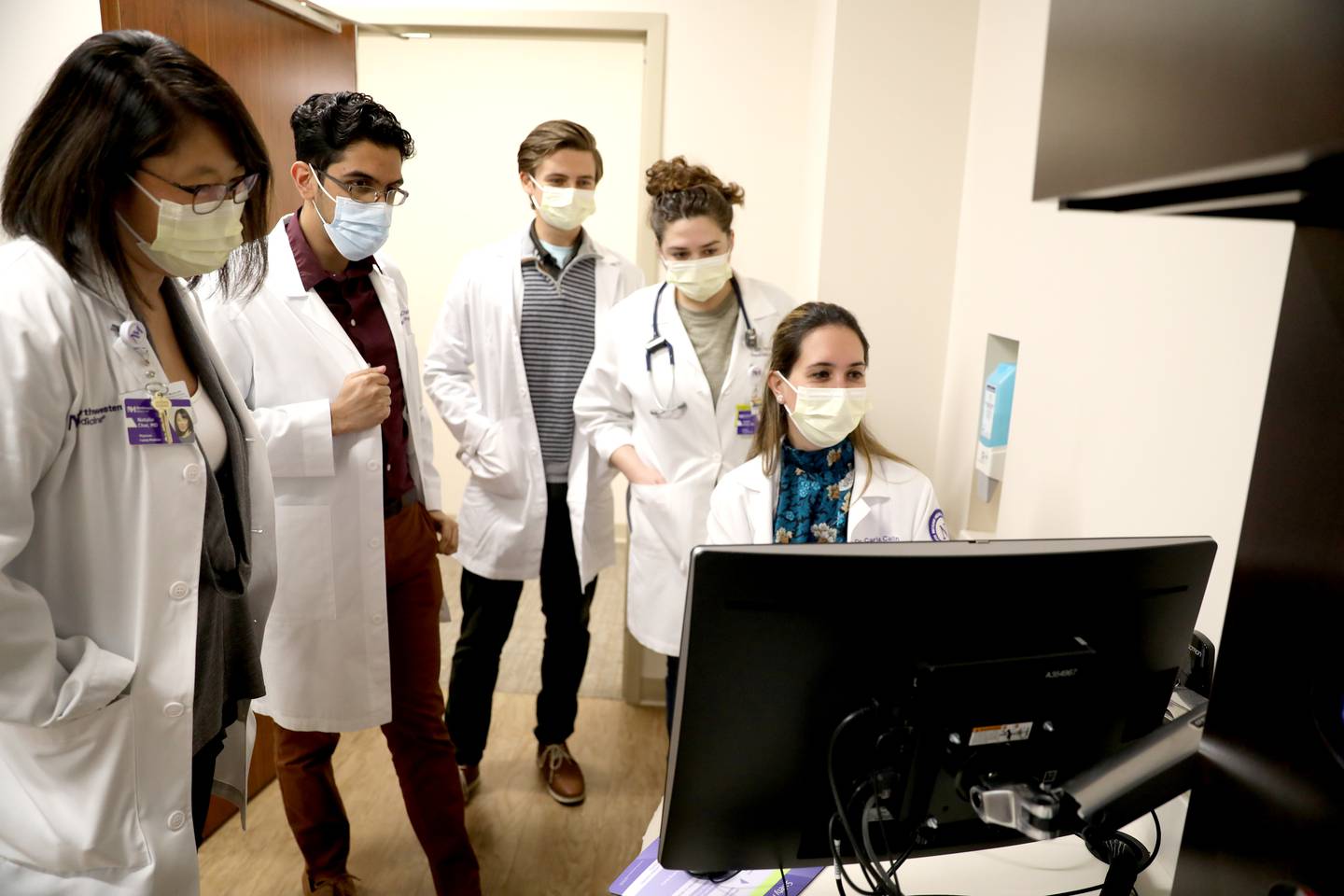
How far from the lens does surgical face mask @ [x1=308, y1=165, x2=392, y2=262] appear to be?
1633 millimetres

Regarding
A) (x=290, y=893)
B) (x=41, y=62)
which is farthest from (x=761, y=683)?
Answer: (x=41, y=62)

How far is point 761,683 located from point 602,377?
4.71 feet

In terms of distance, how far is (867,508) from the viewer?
64.7 inches

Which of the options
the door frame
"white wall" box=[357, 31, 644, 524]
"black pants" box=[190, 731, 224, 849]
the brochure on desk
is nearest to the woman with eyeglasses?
"black pants" box=[190, 731, 224, 849]

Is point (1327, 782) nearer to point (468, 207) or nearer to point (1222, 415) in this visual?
point (1222, 415)

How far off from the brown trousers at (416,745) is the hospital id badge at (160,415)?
0.66m

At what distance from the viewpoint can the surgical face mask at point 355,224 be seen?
1633 mm

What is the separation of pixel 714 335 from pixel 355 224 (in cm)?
82

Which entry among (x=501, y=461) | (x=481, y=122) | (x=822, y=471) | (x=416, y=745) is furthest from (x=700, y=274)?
(x=481, y=122)

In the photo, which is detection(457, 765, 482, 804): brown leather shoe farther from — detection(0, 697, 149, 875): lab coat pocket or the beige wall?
the beige wall

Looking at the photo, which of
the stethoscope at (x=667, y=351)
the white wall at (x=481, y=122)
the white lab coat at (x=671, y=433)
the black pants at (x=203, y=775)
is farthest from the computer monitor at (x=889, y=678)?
the white wall at (x=481, y=122)

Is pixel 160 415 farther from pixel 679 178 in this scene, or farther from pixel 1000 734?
pixel 679 178

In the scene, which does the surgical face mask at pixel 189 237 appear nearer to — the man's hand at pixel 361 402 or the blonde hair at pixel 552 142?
the man's hand at pixel 361 402

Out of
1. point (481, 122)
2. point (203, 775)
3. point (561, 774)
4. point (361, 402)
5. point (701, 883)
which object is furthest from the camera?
point (481, 122)
